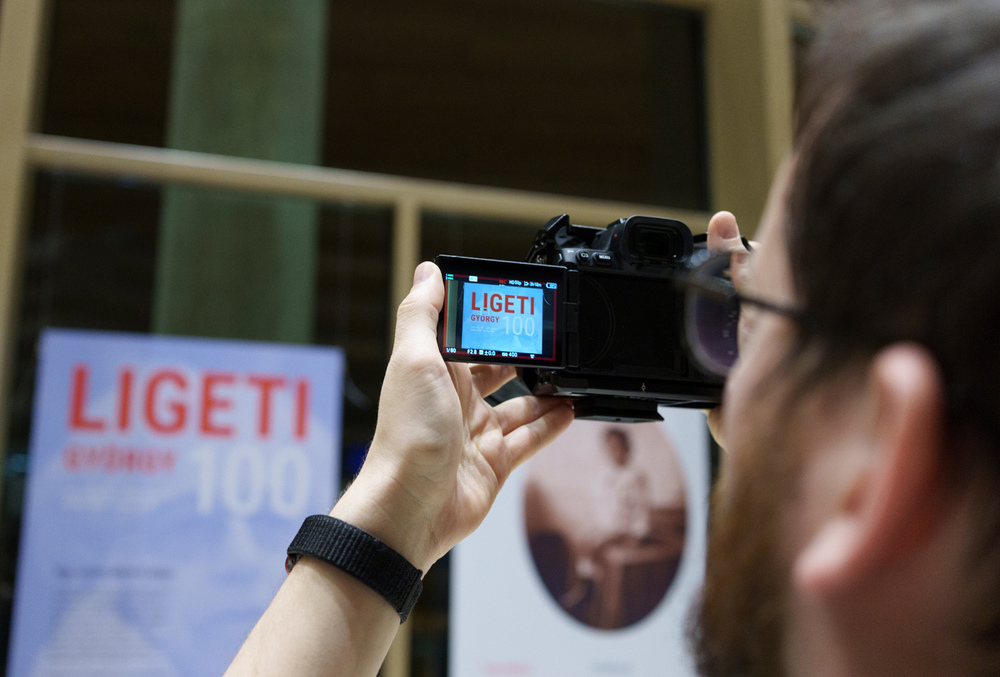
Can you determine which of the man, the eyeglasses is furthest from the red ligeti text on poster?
the man

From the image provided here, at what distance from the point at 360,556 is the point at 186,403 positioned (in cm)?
168

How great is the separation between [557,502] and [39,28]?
211 cm

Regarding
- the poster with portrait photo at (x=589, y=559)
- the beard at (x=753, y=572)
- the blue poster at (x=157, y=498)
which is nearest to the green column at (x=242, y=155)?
the blue poster at (x=157, y=498)

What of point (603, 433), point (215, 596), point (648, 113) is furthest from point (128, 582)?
point (648, 113)

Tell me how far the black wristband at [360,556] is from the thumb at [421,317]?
233 millimetres

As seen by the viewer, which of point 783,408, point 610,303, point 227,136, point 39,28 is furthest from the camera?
point 227,136

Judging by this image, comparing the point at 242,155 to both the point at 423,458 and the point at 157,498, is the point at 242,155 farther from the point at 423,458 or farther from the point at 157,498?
the point at 423,458

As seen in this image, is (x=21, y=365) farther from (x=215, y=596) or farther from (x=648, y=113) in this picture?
(x=648, y=113)

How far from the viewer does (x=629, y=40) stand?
3250mm

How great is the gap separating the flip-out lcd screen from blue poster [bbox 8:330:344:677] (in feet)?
5.08

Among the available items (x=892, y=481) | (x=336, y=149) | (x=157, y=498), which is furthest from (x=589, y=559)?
(x=892, y=481)

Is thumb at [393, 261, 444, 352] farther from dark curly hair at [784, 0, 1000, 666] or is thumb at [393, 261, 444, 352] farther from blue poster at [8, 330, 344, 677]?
blue poster at [8, 330, 344, 677]

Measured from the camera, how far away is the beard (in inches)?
22.1

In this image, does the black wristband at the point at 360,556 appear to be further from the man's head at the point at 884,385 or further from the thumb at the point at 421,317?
the man's head at the point at 884,385
